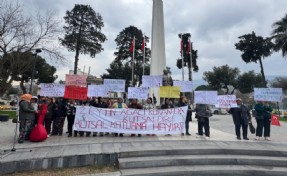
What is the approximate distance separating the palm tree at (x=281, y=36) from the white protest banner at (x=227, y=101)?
1122 inches

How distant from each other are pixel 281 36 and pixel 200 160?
1287 inches

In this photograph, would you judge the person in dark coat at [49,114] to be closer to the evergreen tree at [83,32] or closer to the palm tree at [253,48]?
the evergreen tree at [83,32]

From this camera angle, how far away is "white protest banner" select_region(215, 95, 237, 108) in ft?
31.6

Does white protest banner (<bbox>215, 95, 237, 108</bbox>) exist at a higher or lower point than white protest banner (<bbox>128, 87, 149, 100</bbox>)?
lower

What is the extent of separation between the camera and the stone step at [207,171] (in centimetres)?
613

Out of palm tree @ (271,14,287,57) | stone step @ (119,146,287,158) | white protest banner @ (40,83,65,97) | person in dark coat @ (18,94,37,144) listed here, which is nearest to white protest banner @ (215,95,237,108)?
stone step @ (119,146,287,158)

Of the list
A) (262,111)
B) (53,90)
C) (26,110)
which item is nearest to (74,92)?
(53,90)

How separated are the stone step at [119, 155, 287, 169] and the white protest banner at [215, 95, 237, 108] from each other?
2.82 metres

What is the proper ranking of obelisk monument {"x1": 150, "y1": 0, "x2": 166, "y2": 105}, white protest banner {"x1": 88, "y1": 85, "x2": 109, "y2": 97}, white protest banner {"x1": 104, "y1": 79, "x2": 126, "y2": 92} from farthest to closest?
obelisk monument {"x1": 150, "y1": 0, "x2": 166, "y2": 105} < white protest banner {"x1": 104, "y1": 79, "x2": 126, "y2": 92} < white protest banner {"x1": 88, "y1": 85, "x2": 109, "y2": 97}

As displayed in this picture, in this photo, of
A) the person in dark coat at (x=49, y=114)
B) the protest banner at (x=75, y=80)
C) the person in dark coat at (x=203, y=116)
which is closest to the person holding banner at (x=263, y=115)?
the person in dark coat at (x=203, y=116)

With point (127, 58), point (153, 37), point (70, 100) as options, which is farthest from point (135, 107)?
point (127, 58)

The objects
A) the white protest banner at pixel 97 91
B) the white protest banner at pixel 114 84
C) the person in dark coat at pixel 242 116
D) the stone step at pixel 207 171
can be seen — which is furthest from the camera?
the white protest banner at pixel 114 84

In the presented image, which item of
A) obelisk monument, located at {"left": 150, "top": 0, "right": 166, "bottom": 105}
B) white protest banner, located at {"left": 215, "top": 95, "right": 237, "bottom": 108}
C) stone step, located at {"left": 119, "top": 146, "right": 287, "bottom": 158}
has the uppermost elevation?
obelisk monument, located at {"left": 150, "top": 0, "right": 166, "bottom": 105}

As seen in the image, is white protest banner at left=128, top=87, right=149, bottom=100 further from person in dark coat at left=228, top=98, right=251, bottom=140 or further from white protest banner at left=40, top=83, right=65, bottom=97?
person in dark coat at left=228, top=98, right=251, bottom=140
